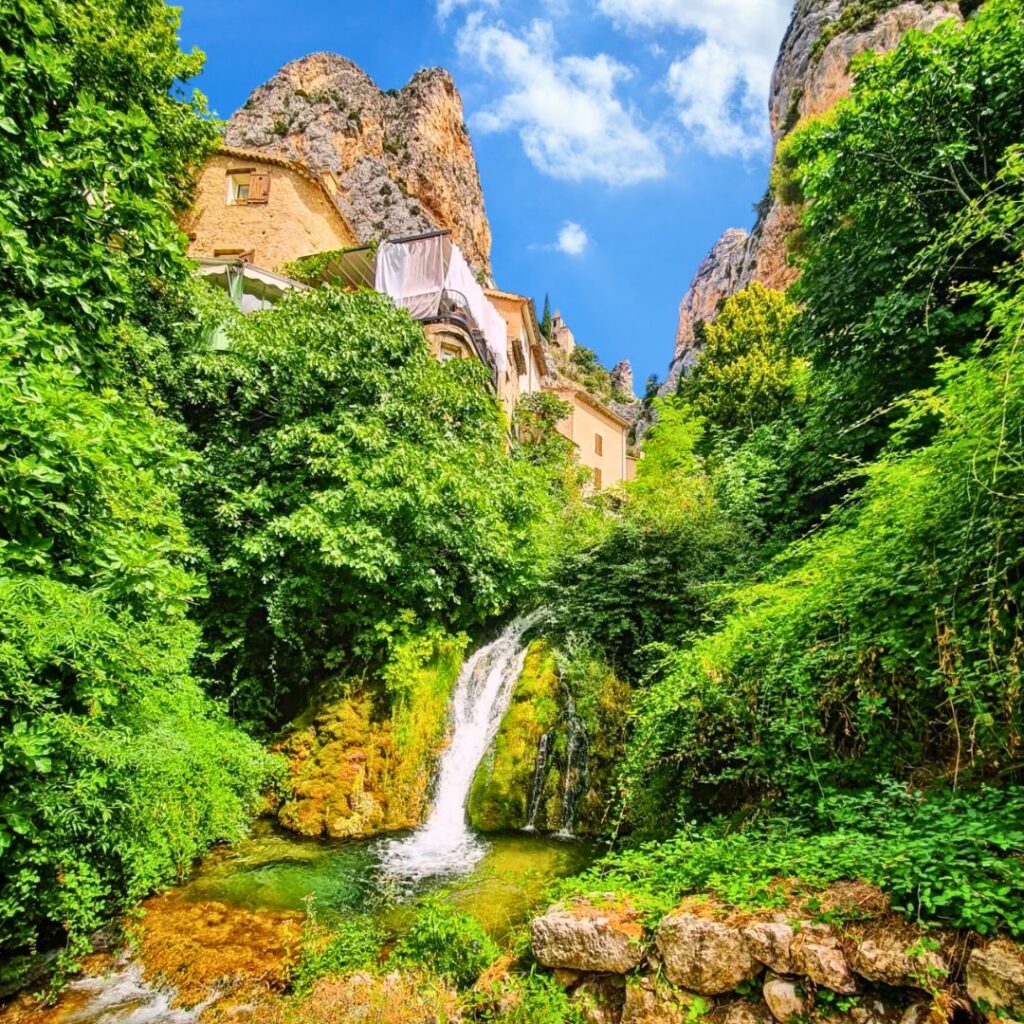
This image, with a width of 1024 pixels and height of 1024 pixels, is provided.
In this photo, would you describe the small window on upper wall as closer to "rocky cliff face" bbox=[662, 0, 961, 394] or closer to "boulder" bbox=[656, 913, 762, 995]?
"rocky cliff face" bbox=[662, 0, 961, 394]

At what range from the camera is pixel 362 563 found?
10586 mm

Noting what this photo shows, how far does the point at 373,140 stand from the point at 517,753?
41.3 metres

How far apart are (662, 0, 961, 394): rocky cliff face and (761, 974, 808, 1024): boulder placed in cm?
3438

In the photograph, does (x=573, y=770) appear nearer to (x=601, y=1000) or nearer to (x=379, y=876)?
(x=379, y=876)

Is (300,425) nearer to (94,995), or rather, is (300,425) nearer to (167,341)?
(167,341)

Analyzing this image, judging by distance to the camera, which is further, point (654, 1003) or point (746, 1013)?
point (654, 1003)

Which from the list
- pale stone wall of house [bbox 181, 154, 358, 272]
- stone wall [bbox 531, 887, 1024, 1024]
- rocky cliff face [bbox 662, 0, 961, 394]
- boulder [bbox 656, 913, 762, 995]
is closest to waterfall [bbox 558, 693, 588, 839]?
stone wall [bbox 531, 887, 1024, 1024]

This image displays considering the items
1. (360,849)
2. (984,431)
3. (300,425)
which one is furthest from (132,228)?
(360,849)

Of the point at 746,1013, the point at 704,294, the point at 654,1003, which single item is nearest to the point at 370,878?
the point at 654,1003

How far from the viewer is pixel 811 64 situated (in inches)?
1447

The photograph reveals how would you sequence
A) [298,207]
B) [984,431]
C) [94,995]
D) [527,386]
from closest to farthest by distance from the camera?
[984,431]
[94,995]
[298,207]
[527,386]

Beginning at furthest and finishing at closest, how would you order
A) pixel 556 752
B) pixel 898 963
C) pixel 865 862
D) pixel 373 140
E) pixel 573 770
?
pixel 373 140, pixel 556 752, pixel 573 770, pixel 865 862, pixel 898 963

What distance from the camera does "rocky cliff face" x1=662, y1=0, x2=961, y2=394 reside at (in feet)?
104

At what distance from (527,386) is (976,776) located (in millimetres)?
32044
